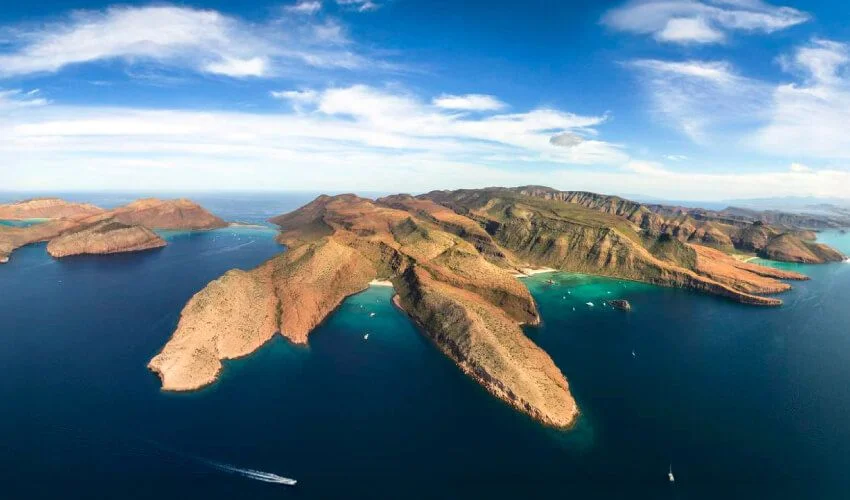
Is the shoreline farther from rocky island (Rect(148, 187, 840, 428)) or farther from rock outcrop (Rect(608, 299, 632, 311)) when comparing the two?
rock outcrop (Rect(608, 299, 632, 311))

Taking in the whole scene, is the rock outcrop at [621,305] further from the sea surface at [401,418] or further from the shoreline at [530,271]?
the shoreline at [530,271]

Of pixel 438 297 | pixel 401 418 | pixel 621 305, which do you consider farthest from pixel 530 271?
pixel 401 418

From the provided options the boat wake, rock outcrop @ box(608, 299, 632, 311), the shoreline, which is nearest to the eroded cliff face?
the boat wake

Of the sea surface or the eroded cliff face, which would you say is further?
the eroded cliff face

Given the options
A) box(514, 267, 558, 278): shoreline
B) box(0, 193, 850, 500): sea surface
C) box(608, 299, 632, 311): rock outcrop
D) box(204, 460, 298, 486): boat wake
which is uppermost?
box(514, 267, 558, 278): shoreline

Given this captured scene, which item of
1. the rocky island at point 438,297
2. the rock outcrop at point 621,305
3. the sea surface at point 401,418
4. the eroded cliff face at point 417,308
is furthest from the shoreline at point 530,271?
the sea surface at point 401,418

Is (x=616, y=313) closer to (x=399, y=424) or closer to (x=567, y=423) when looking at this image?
(x=567, y=423)
